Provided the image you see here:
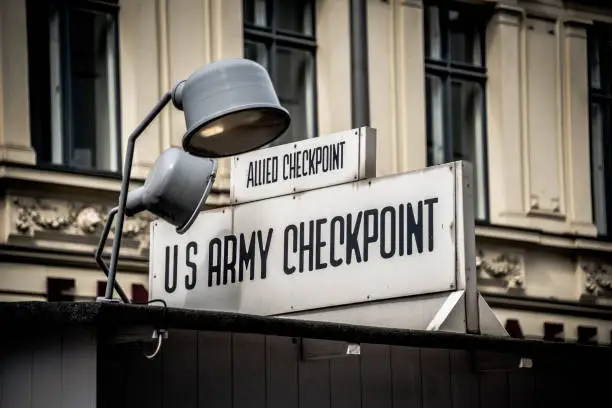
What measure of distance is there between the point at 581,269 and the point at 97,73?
23.3ft

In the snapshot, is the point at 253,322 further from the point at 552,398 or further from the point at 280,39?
the point at 280,39

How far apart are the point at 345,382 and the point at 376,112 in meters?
9.53

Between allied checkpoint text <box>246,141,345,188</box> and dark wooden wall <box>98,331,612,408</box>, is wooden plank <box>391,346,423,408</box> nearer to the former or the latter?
dark wooden wall <box>98,331,612,408</box>

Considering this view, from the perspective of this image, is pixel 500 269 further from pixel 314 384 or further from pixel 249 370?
pixel 249 370

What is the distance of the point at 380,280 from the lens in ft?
40.2

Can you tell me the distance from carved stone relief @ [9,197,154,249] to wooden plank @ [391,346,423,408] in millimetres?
6203

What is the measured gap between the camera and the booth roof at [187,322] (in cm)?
956

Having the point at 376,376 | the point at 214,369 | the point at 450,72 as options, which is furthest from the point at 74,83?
the point at 214,369

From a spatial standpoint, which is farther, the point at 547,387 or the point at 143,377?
the point at 547,387

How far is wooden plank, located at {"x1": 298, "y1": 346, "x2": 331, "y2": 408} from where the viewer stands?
11.0 m

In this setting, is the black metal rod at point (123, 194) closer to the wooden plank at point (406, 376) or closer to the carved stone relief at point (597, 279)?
the wooden plank at point (406, 376)

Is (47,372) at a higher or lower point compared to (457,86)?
lower

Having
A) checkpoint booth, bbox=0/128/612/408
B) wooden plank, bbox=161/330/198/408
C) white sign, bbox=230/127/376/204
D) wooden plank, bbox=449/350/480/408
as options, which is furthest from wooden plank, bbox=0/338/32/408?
white sign, bbox=230/127/376/204

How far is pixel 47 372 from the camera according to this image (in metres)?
9.83
